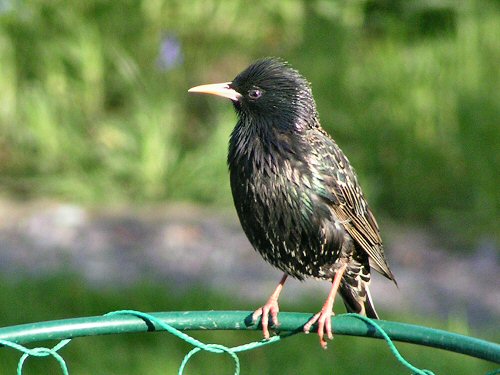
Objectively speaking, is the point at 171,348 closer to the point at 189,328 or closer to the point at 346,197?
the point at 346,197

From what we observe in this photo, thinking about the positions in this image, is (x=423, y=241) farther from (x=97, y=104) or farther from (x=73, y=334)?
(x=73, y=334)

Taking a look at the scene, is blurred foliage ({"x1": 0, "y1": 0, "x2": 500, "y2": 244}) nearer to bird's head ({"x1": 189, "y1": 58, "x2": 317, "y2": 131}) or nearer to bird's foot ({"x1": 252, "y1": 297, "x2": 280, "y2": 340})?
bird's head ({"x1": 189, "y1": 58, "x2": 317, "y2": 131})

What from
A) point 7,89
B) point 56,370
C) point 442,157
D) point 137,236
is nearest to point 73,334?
point 56,370

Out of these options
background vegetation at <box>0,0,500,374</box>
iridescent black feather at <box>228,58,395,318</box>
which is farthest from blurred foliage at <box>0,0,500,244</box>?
iridescent black feather at <box>228,58,395,318</box>

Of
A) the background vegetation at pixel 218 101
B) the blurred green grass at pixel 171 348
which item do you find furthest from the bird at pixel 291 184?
the background vegetation at pixel 218 101

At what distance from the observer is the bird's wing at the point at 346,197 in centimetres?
367

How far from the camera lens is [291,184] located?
3527 millimetres

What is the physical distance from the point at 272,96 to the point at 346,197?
1.43 ft

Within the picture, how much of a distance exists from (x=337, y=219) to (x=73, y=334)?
1.47 metres

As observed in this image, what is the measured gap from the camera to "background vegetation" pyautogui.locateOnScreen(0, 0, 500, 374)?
24.3ft

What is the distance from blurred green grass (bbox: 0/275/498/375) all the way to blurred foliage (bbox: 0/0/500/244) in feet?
5.99

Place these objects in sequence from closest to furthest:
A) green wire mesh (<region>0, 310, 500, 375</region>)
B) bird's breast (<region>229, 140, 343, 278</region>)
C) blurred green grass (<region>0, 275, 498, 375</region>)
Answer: green wire mesh (<region>0, 310, 500, 375</region>) < bird's breast (<region>229, 140, 343, 278</region>) < blurred green grass (<region>0, 275, 498, 375</region>)

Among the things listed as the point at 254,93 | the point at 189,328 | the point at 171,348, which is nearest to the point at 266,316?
the point at 189,328

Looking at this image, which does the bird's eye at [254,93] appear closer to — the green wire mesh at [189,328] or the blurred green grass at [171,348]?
the green wire mesh at [189,328]
